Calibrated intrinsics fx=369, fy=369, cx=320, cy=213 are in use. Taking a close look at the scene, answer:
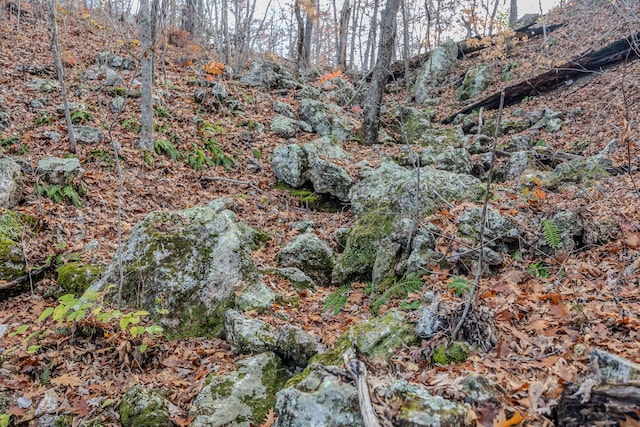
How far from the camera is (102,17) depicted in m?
17.3

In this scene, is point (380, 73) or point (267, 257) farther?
point (380, 73)

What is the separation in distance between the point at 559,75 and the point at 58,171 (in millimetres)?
15050

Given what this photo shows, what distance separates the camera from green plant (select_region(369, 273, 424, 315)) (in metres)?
4.26

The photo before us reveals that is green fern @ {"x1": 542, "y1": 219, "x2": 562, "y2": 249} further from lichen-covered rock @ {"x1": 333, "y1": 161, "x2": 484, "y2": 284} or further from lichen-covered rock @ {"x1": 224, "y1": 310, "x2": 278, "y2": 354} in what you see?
lichen-covered rock @ {"x1": 224, "y1": 310, "x2": 278, "y2": 354}

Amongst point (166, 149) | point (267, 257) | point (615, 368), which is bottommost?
point (267, 257)

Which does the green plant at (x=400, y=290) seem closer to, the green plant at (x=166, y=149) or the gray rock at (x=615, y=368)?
the gray rock at (x=615, y=368)

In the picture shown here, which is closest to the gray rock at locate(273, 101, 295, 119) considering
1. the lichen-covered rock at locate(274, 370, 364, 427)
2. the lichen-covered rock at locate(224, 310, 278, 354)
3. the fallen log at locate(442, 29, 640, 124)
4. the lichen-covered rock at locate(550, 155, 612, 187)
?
the fallen log at locate(442, 29, 640, 124)

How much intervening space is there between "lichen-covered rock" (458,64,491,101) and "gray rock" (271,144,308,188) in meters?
9.68

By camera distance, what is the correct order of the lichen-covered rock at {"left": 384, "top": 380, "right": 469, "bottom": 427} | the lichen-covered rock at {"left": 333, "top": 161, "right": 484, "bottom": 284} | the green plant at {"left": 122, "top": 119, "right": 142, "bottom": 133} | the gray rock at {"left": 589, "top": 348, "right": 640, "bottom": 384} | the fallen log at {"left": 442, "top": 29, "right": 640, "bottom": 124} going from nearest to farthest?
the gray rock at {"left": 589, "top": 348, "right": 640, "bottom": 384}
the lichen-covered rock at {"left": 384, "top": 380, "right": 469, "bottom": 427}
the lichen-covered rock at {"left": 333, "top": 161, "right": 484, "bottom": 284}
the green plant at {"left": 122, "top": 119, "right": 142, "bottom": 133}
the fallen log at {"left": 442, "top": 29, "right": 640, "bottom": 124}

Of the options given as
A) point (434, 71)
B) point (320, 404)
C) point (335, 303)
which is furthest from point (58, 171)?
point (434, 71)

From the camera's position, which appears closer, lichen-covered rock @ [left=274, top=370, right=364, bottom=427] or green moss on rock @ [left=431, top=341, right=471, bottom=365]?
lichen-covered rock @ [left=274, top=370, right=364, bottom=427]

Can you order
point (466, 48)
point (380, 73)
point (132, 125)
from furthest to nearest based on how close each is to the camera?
point (466, 48), point (380, 73), point (132, 125)

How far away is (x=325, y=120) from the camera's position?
12.5 meters

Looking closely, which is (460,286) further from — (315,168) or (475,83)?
(475,83)
